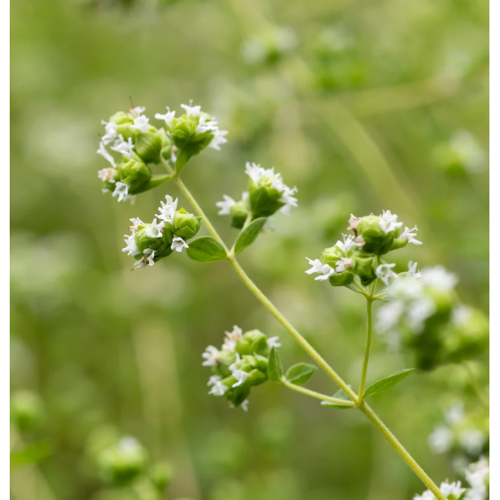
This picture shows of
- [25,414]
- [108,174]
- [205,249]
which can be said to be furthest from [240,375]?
[25,414]

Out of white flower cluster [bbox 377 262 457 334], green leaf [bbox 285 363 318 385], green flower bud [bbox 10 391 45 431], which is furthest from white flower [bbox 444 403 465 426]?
green flower bud [bbox 10 391 45 431]

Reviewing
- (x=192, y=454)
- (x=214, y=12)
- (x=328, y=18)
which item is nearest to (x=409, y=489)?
(x=192, y=454)

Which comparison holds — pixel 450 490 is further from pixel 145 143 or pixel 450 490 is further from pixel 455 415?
pixel 145 143

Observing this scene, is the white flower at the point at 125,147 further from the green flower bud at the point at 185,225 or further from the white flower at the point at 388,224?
the white flower at the point at 388,224

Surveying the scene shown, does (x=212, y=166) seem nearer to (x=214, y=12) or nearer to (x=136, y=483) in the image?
(x=214, y=12)

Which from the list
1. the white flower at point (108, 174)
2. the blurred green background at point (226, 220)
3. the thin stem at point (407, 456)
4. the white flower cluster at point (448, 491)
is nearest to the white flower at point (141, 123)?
the white flower at point (108, 174)

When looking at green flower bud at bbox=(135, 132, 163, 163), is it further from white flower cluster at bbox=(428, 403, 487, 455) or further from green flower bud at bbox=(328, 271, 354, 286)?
Result: white flower cluster at bbox=(428, 403, 487, 455)

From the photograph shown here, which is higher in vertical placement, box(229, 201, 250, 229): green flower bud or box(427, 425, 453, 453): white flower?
box(229, 201, 250, 229): green flower bud
